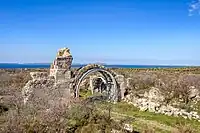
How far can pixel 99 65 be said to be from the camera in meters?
33.5

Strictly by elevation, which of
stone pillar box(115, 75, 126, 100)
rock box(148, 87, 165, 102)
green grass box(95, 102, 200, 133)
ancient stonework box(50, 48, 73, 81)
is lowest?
green grass box(95, 102, 200, 133)

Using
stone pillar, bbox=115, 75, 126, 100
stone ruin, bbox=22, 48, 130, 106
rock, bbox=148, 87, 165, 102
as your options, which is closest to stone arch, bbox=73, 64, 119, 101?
stone ruin, bbox=22, 48, 130, 106

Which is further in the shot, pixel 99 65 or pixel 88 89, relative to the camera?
pixel 88 89

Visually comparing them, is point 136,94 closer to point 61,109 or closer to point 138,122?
point 138,122

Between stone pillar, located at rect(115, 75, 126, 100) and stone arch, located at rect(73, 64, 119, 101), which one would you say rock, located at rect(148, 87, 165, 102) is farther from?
stone arch, located at rect(73, 64, 119, 101)

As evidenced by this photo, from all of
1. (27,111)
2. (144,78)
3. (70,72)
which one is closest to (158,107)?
(70,72)

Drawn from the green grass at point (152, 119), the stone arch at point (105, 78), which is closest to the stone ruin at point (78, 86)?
the stone arch at point (105, 78)

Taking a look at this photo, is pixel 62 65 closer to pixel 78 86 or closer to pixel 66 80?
pixel 66 80

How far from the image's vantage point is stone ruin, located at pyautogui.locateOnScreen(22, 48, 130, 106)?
1088 inches

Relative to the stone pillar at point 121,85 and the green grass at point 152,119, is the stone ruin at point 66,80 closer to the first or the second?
the stone pillar at point 121,85

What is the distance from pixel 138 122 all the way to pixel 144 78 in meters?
22.8

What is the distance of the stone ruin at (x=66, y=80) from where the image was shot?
27.6m

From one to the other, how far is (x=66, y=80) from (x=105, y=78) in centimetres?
605

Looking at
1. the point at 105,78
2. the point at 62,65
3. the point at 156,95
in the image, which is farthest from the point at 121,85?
the point at 62,65
